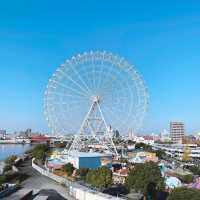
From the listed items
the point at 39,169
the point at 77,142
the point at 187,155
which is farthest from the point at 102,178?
the point at 187,155

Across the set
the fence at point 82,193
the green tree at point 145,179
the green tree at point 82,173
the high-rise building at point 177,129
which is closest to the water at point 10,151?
the green tree at point 82,173

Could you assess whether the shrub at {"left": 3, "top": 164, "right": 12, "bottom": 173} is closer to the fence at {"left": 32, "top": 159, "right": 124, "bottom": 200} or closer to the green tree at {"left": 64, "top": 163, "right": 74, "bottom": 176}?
the green tree at {"left": 64, "top": 163, "right": 74, "bottom": 176}

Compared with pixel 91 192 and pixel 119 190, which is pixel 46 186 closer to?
pixel 119 190

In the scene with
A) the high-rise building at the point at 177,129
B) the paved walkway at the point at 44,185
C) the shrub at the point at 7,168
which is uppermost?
the high-rise building at the point at 177,129

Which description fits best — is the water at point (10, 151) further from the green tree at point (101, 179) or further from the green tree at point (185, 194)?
the green tree at point (185, 194)

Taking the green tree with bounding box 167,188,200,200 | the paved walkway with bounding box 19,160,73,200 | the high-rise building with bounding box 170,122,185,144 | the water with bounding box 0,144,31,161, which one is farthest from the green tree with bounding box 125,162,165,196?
the high-rise building with bounding box 170,122,185,144

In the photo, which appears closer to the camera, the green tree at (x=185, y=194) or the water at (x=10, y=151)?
the green tree at (x=185, y=194)

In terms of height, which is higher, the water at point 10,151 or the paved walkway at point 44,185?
the water at point 10,151

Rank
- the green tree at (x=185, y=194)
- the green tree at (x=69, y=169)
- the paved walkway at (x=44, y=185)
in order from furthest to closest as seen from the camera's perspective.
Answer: the green tree at (x=69, y=169) < the paved walkway at (x=44, y=185) < the green tree at (x=185, y=194)
